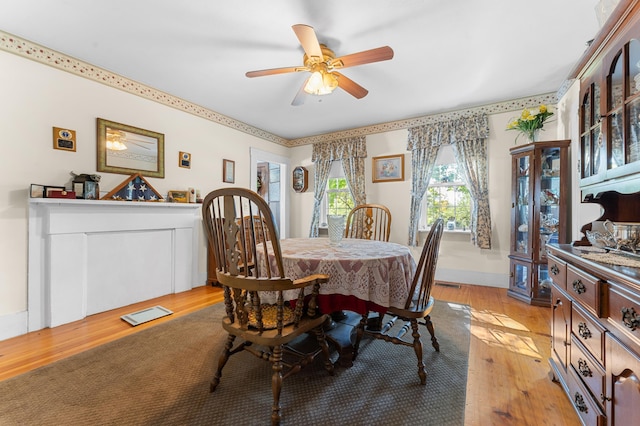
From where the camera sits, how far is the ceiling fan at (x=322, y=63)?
1.85 metres

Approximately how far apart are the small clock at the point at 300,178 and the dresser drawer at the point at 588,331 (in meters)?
4.28

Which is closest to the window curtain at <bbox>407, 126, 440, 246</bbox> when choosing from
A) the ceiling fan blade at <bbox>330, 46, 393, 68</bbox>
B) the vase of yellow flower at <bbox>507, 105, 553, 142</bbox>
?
the vase of yellow flower at <bbox>507, 105, 553, 142</bbox>

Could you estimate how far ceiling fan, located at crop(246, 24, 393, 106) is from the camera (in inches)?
72.8

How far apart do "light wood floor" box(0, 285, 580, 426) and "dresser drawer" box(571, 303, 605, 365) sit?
1.51 ft

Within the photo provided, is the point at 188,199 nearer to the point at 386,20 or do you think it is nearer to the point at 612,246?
the point at 386,20

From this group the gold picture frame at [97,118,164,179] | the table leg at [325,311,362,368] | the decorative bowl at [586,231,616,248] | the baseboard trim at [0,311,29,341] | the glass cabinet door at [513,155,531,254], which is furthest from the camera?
the glass cabinet door at [513,155,531,254]

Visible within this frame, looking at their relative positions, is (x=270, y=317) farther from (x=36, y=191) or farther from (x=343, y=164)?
(x=343, y=164)

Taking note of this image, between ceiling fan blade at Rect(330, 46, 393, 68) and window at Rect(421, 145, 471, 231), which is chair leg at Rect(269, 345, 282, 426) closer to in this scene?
ceiling fan blade at Rect(330, 46, 393, 68)

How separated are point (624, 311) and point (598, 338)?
278 mm

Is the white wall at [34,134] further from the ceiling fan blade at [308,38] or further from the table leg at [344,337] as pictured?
the table leg at [344,337]

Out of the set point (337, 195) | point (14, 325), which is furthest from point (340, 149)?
point (14, 325)

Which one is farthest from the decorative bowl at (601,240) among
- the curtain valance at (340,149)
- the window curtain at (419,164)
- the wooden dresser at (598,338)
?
the curtain valance at (340,149)

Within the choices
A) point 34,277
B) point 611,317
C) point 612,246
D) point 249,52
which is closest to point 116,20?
point 249,52

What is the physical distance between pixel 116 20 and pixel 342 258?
8.11ft
